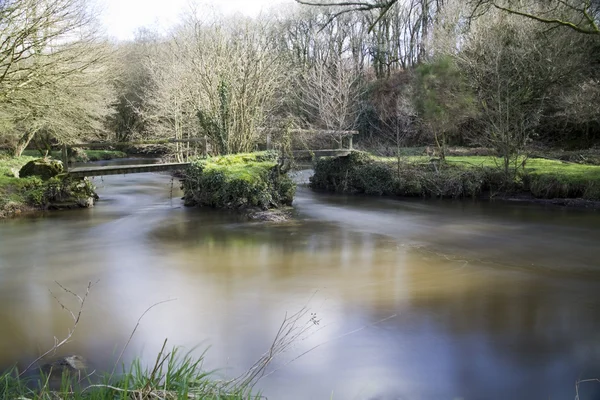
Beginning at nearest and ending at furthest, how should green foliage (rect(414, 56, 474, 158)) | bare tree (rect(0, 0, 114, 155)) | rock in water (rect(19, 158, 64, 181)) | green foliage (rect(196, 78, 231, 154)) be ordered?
1. bare tree (rect(0, 0, 114, 155))
2. rock in water (rect(19, 158, 64, 181))
3. green foliage (rect(196, 78, 231, 154))
4. green foliage (rect(414, 56, 474, 158))

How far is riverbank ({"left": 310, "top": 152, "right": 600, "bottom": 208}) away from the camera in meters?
17.0

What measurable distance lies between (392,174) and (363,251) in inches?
362

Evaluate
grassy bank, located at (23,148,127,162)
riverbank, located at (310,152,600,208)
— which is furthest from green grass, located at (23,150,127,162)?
riverbank, located at (310,152,600,208)

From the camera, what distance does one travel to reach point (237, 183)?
→ 583 inches

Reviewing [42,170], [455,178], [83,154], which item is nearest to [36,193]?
[42,170]

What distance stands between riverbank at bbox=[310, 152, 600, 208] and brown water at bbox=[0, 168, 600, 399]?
8.63 feet

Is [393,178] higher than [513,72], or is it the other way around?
[513,72]

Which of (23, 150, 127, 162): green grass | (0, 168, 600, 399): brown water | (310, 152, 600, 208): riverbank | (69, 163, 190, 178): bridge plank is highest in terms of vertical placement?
(23, 150, 127, 162): green grass

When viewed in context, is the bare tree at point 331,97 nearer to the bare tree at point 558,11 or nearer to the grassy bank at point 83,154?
the bare tree at point 558,11

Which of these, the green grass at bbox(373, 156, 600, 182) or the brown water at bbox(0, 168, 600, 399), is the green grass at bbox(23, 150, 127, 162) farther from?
the green grass at bbox(373, 156, 600, 182)

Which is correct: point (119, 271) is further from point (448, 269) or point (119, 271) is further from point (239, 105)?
point (239, 105)

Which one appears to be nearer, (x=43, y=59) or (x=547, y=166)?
(x=43, y=59)

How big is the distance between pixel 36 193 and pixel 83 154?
15820 millimetres

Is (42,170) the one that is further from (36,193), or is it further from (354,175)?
(354,175)
